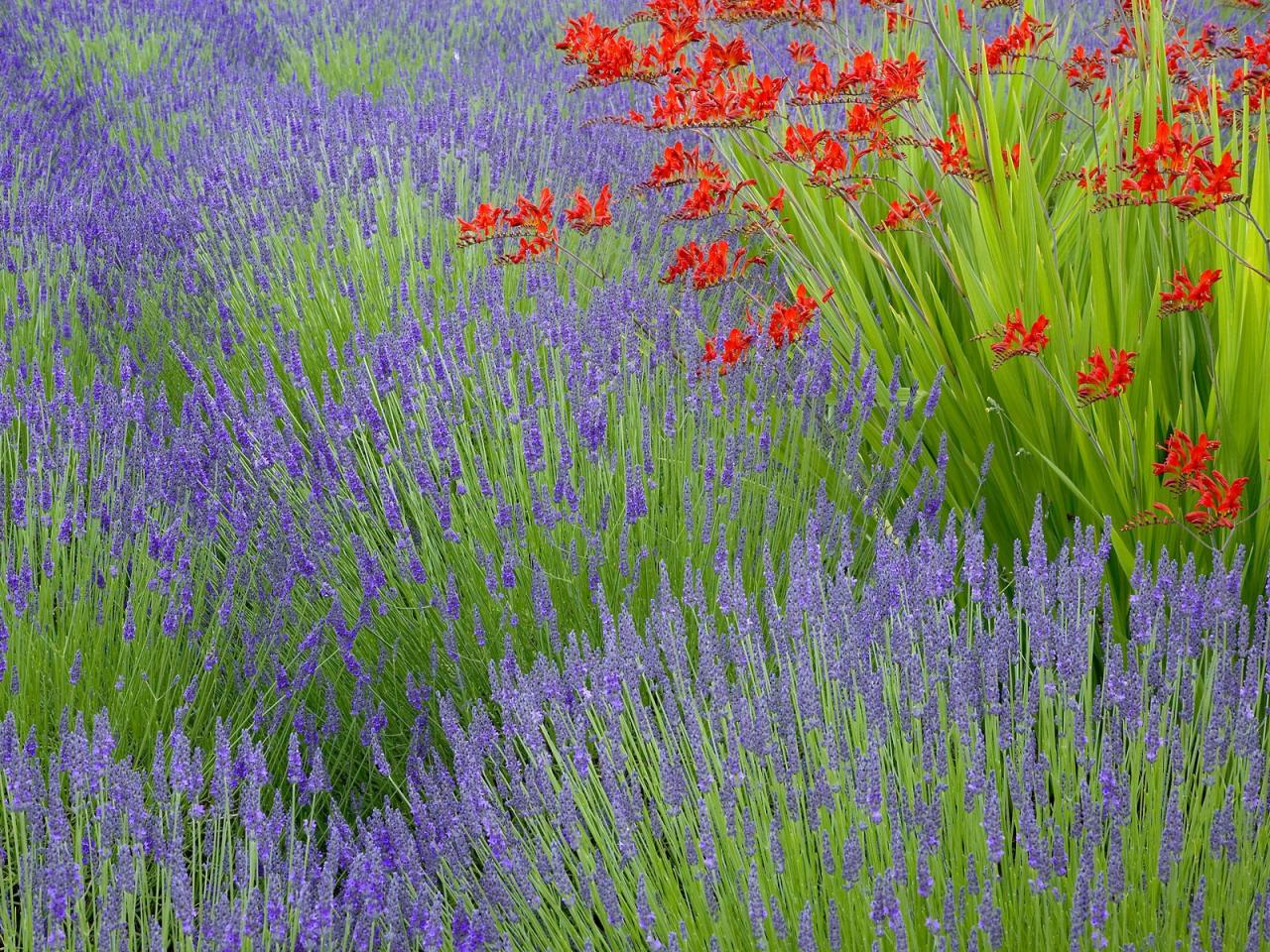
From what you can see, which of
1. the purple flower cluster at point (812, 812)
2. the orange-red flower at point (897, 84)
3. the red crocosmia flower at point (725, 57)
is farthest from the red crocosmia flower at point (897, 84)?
the purple flower cluster at point (812, 812)

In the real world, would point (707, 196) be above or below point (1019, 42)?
below

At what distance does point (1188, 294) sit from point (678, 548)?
35.3 inches

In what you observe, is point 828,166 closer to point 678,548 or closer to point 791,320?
point 791,320

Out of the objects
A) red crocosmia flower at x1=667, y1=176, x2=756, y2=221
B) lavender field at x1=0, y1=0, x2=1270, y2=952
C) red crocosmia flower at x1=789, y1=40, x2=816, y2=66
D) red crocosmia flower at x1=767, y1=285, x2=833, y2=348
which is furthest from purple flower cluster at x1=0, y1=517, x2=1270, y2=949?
red crocosmia flower at x1=789, y1=40, x2=816, y2=66

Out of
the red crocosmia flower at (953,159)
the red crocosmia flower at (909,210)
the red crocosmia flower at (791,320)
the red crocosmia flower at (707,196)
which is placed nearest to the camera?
the red crocosmia flower at (953,159)

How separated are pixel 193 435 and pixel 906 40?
8.62 feet

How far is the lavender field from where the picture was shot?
1.30 meters

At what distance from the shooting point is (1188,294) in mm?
1939

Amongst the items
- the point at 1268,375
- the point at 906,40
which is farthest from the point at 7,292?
the point at 1268,375

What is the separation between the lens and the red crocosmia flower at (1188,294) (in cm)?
194

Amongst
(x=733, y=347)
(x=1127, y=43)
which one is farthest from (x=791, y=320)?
(x=1127, y=43)

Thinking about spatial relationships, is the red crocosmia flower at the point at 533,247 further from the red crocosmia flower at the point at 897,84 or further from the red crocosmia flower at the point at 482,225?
the red crocosmia flower at the point at 897,84

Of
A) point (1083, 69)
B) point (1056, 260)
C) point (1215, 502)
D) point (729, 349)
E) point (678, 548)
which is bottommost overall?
point (678, 548)

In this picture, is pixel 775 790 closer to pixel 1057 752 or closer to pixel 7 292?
pixel 1057 752
